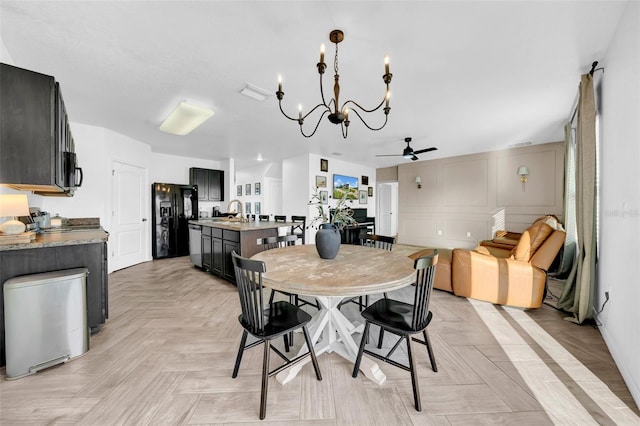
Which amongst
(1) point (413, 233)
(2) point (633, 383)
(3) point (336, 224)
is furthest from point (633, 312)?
(1) point (413, 233)

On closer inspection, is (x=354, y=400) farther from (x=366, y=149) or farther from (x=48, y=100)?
(x=366, y=149)

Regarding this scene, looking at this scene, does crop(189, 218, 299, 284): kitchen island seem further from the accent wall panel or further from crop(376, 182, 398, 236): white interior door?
crop(376, 182, 398, 236): white interior door

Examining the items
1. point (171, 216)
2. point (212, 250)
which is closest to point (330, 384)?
point (212, 250)

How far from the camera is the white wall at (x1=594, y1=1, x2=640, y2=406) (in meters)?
1.60

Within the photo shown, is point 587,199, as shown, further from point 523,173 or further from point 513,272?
point 523,173

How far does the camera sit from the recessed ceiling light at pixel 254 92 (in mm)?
2716

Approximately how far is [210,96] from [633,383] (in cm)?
440

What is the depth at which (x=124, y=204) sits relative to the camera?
15.7 feet

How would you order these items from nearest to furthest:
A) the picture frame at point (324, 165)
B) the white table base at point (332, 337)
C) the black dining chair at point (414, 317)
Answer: the black dining chair at point (414, 317) < the white table base at point (332, 337) < the picture frame at point (324, 165)

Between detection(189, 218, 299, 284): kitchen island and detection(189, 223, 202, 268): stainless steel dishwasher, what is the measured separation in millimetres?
152

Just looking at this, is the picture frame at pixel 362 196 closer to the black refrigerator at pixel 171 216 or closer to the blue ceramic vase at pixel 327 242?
the black refrigerator at pixel 171 216

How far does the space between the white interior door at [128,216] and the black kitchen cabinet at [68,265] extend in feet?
8.51

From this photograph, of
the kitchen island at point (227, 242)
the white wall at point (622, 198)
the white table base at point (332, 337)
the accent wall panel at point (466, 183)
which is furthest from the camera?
the accent wall panel at point (466, 183)

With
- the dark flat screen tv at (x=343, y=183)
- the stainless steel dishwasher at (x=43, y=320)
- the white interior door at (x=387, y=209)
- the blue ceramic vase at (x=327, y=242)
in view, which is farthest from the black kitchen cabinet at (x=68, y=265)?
the white interior door at (x=387, y=209)
